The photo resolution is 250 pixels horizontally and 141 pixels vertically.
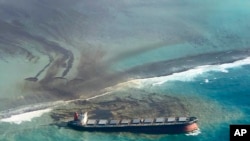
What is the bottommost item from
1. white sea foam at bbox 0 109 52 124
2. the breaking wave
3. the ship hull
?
the ship hull

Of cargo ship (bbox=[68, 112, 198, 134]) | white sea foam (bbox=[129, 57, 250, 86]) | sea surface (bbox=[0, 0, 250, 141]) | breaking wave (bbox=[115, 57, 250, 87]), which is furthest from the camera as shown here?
white sea foam (bbox=[129, 57, 250, 86])

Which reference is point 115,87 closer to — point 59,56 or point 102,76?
point 102,76

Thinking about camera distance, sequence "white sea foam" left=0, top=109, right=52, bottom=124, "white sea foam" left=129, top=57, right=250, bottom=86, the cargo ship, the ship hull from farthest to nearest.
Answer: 1. "white sea foam" left=129, top=57, right=250, bottom=86
2. "white sea foam" left=0, top=109, right=52, bottom=124
3. the cargo ship
4. the ship hull

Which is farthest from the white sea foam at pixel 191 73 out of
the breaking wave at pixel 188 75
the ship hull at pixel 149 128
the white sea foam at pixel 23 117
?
the white sea foam at pixel 23 117

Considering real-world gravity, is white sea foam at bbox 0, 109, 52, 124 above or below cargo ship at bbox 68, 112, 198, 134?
above

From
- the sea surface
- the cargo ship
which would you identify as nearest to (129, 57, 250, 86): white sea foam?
the sea surface

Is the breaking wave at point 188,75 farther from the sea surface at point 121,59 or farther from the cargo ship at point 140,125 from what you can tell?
the cargo ship at point 140,125

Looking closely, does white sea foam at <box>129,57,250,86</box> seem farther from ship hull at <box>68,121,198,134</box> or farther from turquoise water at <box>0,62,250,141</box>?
ship hull at <box>68,121,198,134</box>
